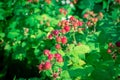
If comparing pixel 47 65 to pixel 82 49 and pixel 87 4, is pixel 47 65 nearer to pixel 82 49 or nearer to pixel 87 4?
pixel 82 49

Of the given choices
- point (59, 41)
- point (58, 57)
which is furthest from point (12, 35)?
point (58, 57)

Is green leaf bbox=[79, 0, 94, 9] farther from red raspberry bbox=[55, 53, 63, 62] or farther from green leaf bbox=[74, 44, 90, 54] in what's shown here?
red raspberry bbox=[55, 53, 63, 62]

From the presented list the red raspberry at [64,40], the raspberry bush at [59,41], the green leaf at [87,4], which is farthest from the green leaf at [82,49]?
the green leaf at [87,4]

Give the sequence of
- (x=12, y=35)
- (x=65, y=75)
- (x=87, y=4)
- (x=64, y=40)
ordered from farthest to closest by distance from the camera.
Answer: (x=87, y=4) → (x=12, y=35) → (x=64, y=40) → (x=65, y=75)

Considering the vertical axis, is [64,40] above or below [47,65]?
above

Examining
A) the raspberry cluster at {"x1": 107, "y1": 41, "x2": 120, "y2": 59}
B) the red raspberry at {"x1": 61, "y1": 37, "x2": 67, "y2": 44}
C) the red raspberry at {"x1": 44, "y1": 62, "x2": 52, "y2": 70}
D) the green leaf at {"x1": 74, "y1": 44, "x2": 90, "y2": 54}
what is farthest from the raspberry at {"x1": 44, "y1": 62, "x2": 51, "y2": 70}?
the raspberry cluster at {"x1": 107, "y1": 41, "x2": 120, "y2": 59}

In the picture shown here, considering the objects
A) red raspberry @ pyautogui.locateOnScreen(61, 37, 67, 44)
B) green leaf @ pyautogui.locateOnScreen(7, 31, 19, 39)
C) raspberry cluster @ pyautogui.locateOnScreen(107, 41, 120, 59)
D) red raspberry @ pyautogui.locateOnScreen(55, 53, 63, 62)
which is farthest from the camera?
Answer: green leaf @ pyautogui.locateOnScreen(7, 31, 19, 39)

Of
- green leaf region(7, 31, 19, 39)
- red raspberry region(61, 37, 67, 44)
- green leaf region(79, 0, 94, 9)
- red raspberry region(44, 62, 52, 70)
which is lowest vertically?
red raspberry region(44, 62, 52, 70)

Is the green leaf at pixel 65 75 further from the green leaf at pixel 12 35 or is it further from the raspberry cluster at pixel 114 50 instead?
the green leaf at pixel 12 35

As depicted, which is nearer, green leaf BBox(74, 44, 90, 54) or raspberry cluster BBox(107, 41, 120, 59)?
raspberry cluster BBox(107, 41, 120, 59)

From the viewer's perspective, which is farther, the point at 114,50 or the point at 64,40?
the point at 64,40

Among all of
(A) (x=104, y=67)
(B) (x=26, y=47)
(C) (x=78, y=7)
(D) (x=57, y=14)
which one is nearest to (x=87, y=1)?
(C) (x=78, y=7)

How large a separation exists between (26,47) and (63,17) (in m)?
0.78

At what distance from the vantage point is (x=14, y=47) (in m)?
5.57
